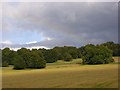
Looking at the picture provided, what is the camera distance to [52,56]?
109 meters

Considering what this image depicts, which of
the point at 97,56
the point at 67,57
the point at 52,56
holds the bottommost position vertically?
the point at 67,57

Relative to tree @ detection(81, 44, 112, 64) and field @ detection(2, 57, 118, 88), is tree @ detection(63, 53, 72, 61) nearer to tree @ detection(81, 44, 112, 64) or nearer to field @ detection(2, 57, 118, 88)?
tree @ detection(81, 44, 112, 64)

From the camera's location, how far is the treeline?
86.3 m

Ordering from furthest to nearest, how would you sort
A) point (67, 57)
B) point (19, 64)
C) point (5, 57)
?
point (67, 57), point (5, 57), point (19, 64)

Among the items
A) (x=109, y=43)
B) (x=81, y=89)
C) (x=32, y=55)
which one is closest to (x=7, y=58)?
(x=32, y=55)

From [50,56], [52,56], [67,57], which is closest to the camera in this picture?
[50,56]

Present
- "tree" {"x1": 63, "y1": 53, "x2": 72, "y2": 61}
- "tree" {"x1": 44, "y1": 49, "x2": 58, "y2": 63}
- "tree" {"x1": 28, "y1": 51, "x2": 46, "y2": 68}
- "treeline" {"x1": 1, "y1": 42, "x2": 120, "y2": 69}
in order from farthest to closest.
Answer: "tree" {"x1": 63, "y1": 53, "x2": 72, "y2": 61} < "tree" {"x1": 44, "y1": 49, "x2": 58, "y2": 63} < "treeline" {"x1": 1, "y1": 42, "x2": 120, "y2": 69} < "tree" {"x1": 28, "y1": 51, "x2": 46, "y2": 68}

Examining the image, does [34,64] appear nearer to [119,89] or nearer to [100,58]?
[100,58]

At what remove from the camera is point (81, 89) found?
2369 centimetres

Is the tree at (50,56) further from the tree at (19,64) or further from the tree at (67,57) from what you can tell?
the tree at (19,64)

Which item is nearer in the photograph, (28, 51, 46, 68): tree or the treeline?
A: (28, 51, 46, 68): tree

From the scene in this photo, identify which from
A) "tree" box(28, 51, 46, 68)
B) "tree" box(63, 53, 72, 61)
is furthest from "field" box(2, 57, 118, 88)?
"tree" box(63, 53, 72, 61)

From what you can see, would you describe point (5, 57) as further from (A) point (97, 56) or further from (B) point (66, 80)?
(B) point (66, 80)

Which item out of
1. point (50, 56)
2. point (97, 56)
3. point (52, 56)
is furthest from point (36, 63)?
point (52, 56)
